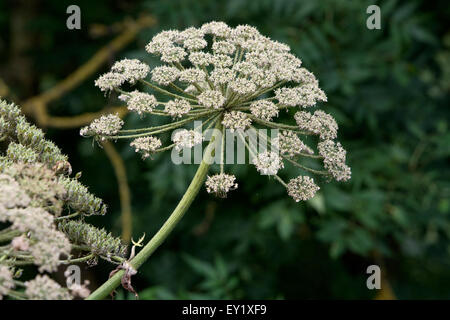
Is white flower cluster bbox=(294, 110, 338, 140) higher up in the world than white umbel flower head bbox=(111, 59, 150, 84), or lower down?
lower down

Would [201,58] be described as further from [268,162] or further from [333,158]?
[333,158]

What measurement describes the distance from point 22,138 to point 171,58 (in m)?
0.83

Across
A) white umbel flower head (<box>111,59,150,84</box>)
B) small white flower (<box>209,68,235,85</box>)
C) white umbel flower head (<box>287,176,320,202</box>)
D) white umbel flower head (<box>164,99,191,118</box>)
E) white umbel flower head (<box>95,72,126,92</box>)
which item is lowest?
white umbel flower head (<box>287,176,320,202</box>)

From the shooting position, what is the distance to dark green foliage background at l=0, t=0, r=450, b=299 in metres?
5.75

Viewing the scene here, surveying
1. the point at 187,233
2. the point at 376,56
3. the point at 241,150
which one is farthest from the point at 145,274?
the point at 241,150

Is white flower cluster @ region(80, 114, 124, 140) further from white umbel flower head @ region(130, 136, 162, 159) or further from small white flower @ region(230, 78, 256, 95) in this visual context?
small white flower @ region(230, 78, 256, 95)

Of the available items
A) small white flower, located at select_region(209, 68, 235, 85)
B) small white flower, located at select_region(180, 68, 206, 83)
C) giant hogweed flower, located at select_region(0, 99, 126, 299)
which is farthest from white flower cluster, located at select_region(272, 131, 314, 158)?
giant hogweed flower, located at select_region(0, 99, 126, 299)

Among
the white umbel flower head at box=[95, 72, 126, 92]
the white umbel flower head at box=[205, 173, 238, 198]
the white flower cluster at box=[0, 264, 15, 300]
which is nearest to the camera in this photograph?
the white flower cluster at box=[0, 264, 15, 300]

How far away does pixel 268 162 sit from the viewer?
2402mm

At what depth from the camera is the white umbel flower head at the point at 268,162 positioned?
237 centimetres

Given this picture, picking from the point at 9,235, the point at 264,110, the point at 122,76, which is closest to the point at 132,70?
the point at 122,76

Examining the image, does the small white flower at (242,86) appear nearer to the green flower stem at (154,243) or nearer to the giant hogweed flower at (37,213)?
the green flower stem at (154,243)

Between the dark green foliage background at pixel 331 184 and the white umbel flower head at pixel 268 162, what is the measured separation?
223 centimetres

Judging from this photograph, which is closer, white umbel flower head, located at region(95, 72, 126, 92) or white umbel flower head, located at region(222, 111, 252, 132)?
white umbel flower head, located at region(222, 111, 252, 132)
